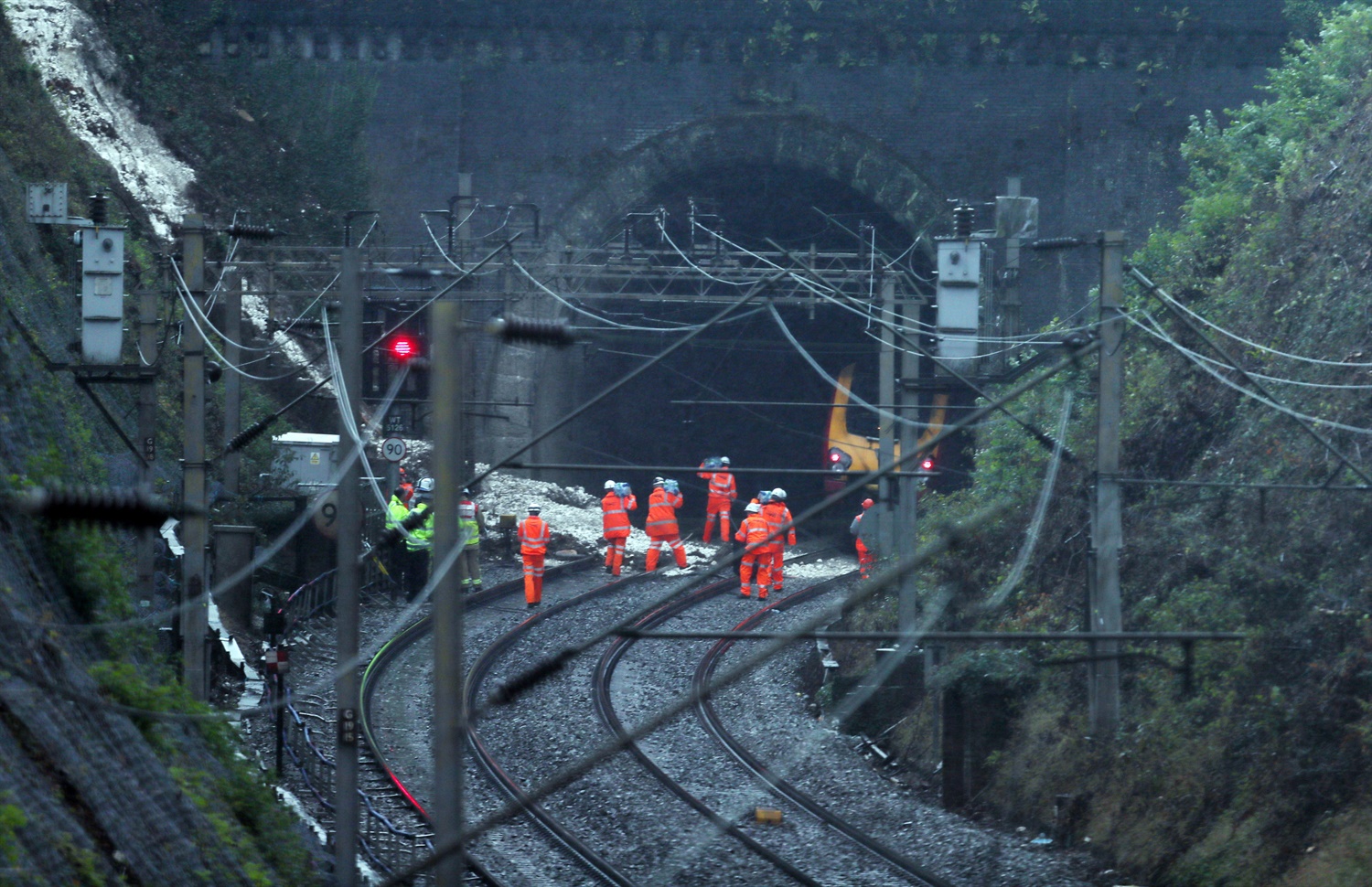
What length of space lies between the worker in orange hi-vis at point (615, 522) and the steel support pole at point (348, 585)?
11.0m

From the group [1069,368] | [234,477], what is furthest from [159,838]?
[1069,368]

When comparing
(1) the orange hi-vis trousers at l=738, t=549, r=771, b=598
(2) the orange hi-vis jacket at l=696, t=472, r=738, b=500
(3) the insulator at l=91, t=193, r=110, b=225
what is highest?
(3) the insulator at l=91, t=193, r=110, b=225

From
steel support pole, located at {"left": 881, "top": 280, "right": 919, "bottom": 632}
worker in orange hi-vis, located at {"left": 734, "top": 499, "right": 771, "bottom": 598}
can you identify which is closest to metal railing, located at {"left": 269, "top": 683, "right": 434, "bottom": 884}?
steel support pole, located at {"left": 881, "top": 280, "right": 919, "bottom": 632}

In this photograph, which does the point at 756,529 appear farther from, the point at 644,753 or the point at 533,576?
the point at 644,753

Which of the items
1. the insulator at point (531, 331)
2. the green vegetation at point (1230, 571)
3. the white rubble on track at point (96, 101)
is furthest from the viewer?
the white rubble on track at point (96, 101)

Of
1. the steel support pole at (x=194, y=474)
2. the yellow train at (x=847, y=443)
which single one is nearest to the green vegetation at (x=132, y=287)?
the steel support pole at (x=194, y=474)

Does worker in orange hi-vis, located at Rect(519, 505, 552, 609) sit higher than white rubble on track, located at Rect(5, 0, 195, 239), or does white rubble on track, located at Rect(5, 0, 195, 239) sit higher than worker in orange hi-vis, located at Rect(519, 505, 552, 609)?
white rubble on track, located at Rect(5, 0, 195, 239)

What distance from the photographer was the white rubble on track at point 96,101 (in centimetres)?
2548

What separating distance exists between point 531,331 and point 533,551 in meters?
11.8

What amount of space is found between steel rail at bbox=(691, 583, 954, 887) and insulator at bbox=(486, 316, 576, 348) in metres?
1.64

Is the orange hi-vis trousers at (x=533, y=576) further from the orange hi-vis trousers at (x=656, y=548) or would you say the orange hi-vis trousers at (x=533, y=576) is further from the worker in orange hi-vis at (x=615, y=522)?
the orange hi-vis trousers at (x=656, y=548)

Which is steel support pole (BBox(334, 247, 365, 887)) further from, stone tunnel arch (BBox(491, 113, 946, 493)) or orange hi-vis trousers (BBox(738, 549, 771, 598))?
stone tunnel arch (BBox(491, 113, 946, 493))

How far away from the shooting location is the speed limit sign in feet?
64.7

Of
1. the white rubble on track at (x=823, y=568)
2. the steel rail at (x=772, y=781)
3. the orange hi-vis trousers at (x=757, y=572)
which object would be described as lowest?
the steel rail at (x=772, y=781)
